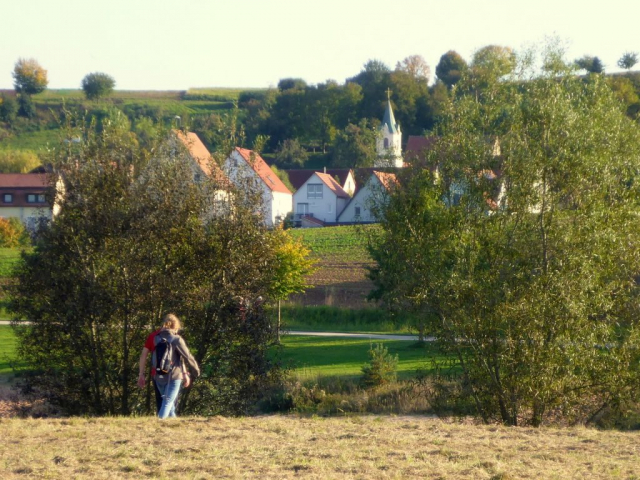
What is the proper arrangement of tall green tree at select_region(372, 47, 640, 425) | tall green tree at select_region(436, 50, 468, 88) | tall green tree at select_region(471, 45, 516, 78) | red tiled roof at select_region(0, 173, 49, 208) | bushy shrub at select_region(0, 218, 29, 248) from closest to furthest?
tall green tree at select_region(372, 47, 640, 425) < tall green tree at select_region(471, 45, 516, 78) < bushy shrub at select_region(0, 218, 29, 248) < red tiled roof at select_region(0, 173, 49, 208) < tall green tree at select_region(436, 50, 468, 88)

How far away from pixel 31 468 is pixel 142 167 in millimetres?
9203

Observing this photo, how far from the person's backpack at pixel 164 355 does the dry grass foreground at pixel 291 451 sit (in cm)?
72

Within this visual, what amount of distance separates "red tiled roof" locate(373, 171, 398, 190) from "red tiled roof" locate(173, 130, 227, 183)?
3509 mm

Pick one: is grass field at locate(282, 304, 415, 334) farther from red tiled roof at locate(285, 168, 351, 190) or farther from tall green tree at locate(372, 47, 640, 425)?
red tiled roof at locate(285, 168, 351, 190)

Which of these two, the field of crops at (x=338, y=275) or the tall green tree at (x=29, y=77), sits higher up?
the tall green tree at (x=29, y=77)

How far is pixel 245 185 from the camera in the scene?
16.6 m

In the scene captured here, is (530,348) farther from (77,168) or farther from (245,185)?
(77,168)

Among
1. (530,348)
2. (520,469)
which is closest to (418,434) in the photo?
(520,469)

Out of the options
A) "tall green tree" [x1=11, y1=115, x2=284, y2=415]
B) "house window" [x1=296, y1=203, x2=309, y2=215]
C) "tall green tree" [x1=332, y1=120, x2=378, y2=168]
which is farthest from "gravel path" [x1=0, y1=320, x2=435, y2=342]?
"tall green tree" [x1=332, y1=120, x2=378, y2=168]

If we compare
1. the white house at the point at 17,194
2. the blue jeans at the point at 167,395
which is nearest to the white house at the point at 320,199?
the white house at the point at 17,194

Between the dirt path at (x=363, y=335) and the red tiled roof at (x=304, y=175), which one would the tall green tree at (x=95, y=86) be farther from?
the dirt path at (x=363, y=335)

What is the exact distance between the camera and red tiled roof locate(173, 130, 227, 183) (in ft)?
54.9

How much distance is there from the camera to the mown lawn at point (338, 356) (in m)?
24.8

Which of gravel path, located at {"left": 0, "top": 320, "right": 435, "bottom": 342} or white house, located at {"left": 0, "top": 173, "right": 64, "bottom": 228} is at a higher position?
white house, located at {"left": 0, "top": 173, "right": 64, "bottom": 228}
